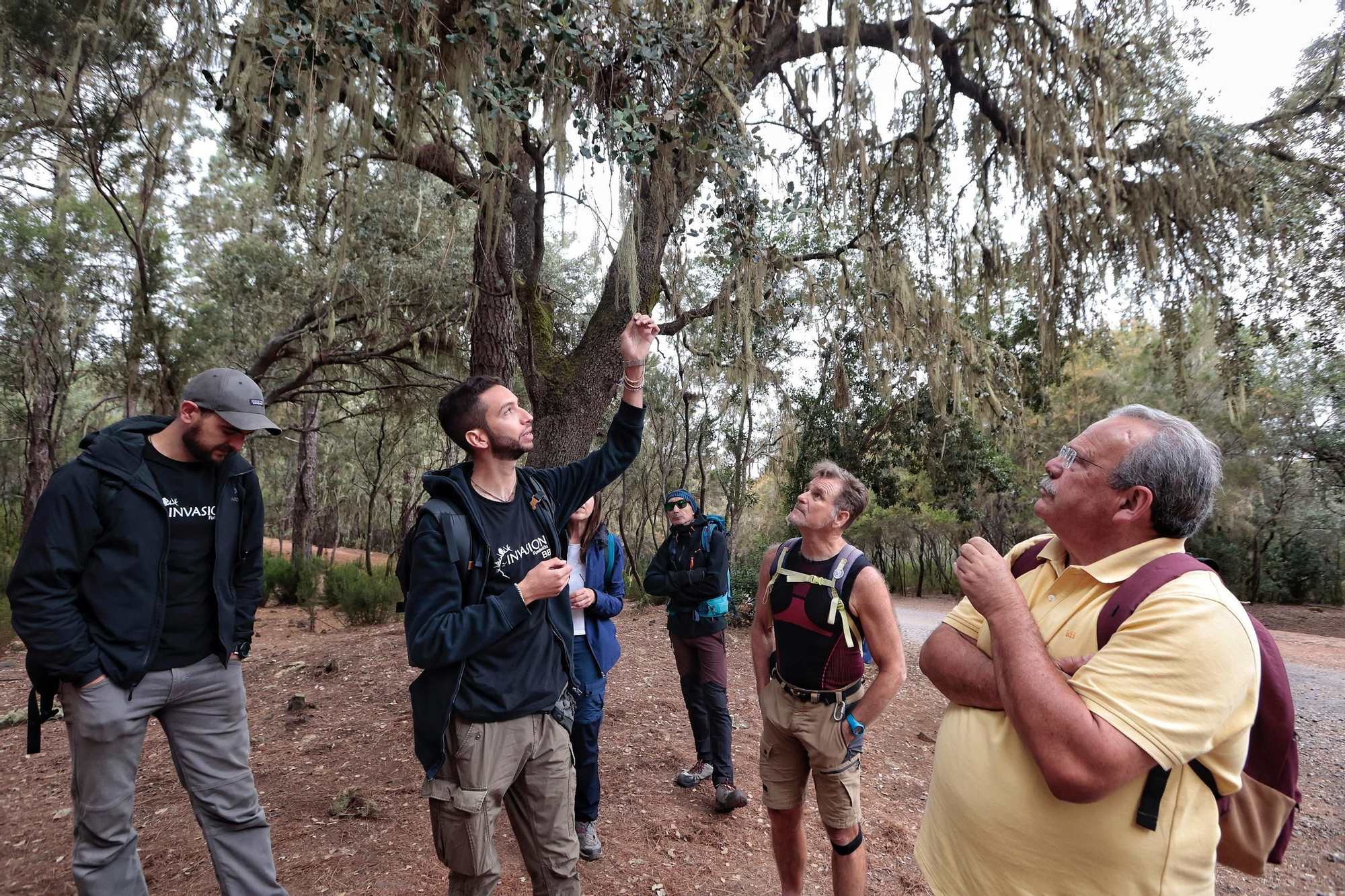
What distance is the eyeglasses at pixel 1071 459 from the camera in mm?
1425

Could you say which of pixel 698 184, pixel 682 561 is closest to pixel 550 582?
pixel 682 561

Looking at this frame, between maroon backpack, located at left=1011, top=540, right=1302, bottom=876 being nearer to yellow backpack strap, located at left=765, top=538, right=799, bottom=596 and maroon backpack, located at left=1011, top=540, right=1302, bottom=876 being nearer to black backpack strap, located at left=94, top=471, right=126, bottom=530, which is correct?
yellow backpack strap, located at left=765, top=538, right=799, bottom=596

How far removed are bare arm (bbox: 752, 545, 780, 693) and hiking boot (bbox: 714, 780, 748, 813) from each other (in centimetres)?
120

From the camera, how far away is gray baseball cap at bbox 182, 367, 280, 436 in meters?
2.45

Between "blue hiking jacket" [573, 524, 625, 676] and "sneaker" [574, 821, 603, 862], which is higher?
"blue hiking jacket" [573, 524, 625, 676]

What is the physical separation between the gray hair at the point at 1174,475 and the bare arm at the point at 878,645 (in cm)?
128

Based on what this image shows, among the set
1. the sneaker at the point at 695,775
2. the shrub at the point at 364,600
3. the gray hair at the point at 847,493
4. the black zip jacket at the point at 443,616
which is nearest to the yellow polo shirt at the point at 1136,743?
the black zip jacket at the point at 443,616

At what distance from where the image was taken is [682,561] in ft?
13.8

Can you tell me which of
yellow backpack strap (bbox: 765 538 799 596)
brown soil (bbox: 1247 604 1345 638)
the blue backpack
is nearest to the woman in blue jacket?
the blue backpack

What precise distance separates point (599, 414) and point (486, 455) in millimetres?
3021

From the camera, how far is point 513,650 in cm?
210

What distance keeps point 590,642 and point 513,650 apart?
134 centimetres

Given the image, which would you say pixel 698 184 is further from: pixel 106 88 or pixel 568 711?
pixel 106 88

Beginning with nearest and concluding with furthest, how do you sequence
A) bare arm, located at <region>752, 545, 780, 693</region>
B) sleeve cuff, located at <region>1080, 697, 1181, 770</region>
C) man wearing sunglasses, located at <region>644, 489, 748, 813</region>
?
sleeve cuff, located at <region>1080, 697, 1181, 770</region>
bare arm, located at <region>752, 545, 780, 693</region>
man wearing sunglasses, located at <region>644, 489, 748, 813</region>
